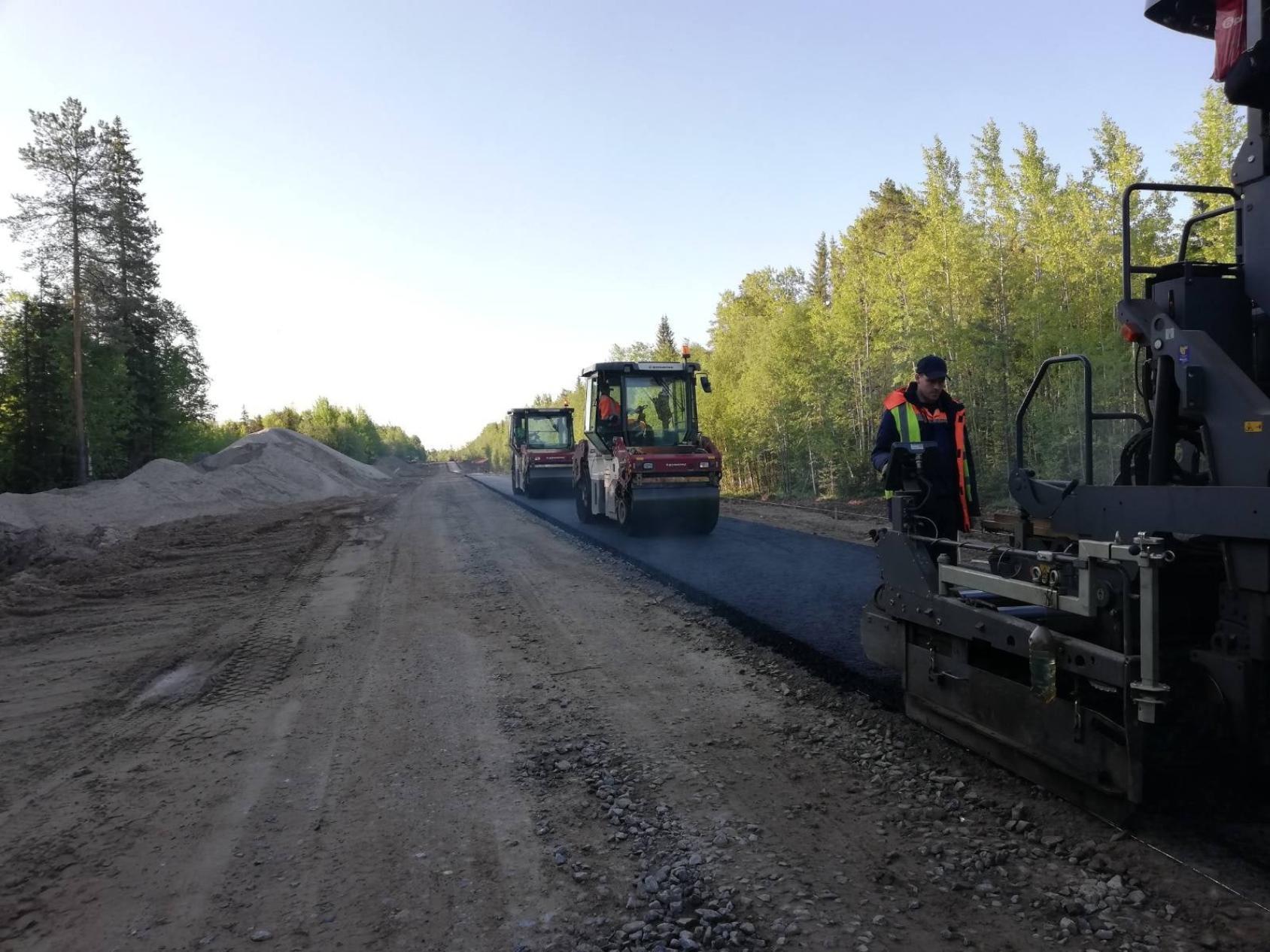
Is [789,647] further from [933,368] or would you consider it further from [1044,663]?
[1044,663]

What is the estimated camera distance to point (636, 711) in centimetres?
482

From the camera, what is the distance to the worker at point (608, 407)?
14172mm

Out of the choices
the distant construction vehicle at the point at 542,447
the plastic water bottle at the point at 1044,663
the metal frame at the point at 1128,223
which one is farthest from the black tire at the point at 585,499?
the plastic water bottle at the point at 1044,663

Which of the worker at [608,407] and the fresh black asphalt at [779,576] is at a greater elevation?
the worker at [608,407]

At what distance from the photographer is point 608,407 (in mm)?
14219

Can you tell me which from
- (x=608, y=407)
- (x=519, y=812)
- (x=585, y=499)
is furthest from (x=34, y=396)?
(x=519, y=812)

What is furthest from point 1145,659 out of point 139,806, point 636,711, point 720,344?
point 720,344

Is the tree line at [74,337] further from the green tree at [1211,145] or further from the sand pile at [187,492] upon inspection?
the green tree at [1211,145]

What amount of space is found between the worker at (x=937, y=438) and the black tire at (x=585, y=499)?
36.5 ft

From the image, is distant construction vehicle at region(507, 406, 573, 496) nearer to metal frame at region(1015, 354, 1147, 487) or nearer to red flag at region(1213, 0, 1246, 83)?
metal frame at region(1015, 354, 1147, 487)

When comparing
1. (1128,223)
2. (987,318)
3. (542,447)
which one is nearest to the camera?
(1128,223)

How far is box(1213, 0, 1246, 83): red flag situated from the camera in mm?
3078

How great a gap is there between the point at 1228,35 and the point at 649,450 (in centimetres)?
1040

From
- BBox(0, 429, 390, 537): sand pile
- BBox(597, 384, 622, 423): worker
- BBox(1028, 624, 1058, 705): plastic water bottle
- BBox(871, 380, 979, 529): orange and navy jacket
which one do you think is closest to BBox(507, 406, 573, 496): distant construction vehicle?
BBox(0, 429, 390, 537): sand pile
